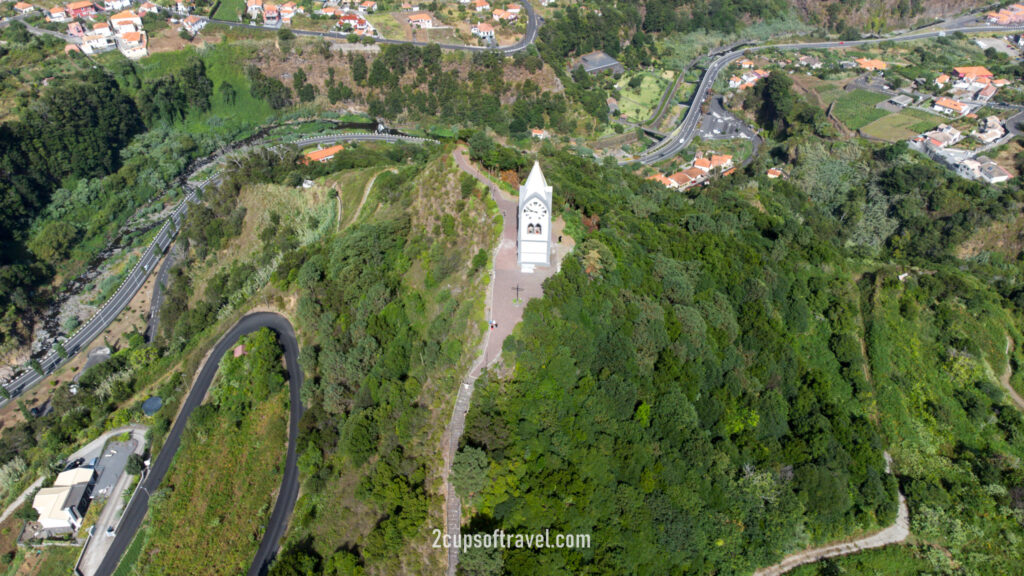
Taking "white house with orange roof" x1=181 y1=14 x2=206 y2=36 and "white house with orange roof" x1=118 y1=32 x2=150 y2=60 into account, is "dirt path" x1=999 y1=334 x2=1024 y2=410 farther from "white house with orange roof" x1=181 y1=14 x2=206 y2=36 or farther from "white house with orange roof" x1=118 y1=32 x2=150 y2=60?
"white house with orange roof" x1=118 y1=32 x2=150 y2=60

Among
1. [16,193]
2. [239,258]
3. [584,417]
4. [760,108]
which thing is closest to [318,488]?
[584,417]

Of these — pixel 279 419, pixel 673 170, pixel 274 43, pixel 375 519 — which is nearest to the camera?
pixel 375 519

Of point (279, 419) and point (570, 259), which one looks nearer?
point (570, 259)

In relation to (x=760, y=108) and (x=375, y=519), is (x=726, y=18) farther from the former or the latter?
(x=375, y=519)

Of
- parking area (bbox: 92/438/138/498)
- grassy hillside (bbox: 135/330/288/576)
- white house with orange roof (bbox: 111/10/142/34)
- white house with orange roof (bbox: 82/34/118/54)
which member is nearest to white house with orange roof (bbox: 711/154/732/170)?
grassy hillside (bbox: 135/330/288/576)

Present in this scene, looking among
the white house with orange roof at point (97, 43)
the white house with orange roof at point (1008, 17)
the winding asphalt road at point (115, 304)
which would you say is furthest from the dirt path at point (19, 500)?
the white house with orange roof at point (1008, 17)

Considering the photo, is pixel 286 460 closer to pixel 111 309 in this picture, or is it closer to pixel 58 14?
pixel 111 309

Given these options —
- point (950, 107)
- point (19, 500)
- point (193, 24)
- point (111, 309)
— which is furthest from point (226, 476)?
point (950, 107)
